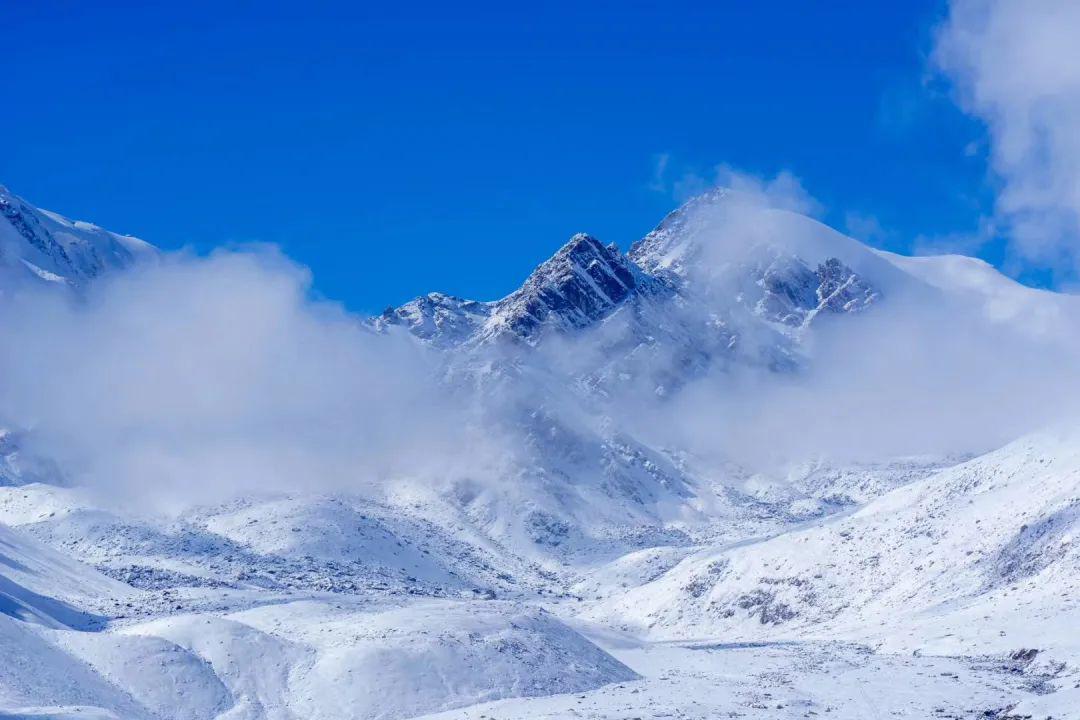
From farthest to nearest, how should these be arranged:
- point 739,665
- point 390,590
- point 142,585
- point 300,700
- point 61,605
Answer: point 390,590 < point 142,585 < point 61,605 < point 739,665 < point 300,700

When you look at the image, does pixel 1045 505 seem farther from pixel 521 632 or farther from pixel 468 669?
pixel 468 669

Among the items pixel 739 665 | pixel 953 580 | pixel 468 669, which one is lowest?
pixel 468 669

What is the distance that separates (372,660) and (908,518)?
7386cm

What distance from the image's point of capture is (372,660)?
63.4 meters

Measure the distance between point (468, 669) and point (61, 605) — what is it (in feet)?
150

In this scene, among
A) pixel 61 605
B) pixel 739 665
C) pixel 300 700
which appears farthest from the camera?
pixel 61 605

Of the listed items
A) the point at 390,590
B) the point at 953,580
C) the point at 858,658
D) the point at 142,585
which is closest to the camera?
the point at 858,658

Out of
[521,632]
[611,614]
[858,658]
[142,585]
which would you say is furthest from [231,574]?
[858,658]

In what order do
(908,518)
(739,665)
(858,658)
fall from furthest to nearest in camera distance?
(908,518) → (739,665) → (858,658)

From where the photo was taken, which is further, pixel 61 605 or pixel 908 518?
pixel 908 518

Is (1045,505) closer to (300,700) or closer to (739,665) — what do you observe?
(739,665)

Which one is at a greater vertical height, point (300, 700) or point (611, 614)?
point (611, 614)

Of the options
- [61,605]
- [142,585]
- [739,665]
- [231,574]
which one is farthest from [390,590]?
[739,665]

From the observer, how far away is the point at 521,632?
69.1m
